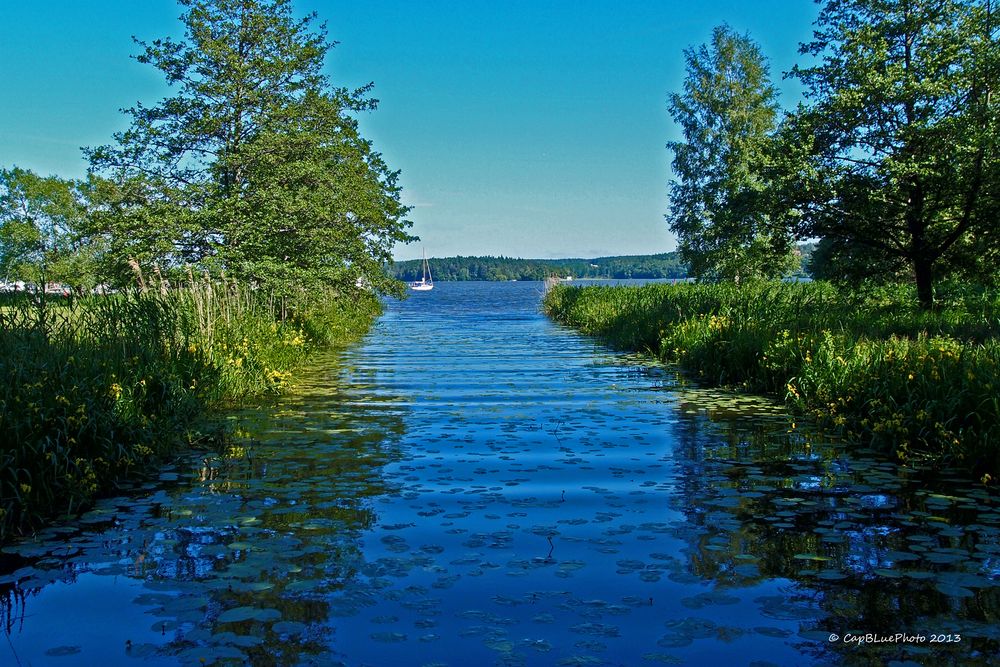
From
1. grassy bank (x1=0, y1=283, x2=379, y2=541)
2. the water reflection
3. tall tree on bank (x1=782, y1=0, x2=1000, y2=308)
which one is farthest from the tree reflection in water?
tall tree on bank (x1=782, y1=0, x2=1000, y2=308)

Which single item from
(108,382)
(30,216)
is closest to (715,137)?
(108,382)

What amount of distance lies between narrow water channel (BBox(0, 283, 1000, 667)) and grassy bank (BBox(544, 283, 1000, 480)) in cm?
71

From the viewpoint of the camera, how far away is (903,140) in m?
17.7

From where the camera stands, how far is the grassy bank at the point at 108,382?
700cm

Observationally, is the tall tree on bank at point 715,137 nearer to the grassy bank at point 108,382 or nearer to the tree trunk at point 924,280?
the tree trunk at point 924,280

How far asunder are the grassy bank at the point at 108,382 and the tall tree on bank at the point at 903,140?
12644mm

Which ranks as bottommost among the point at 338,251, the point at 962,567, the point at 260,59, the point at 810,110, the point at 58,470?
the point at 962,567

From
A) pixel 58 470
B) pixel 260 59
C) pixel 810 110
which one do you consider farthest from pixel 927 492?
pixel 260 59

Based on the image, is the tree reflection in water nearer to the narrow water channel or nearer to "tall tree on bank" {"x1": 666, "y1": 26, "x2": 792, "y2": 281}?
the narrow water channel

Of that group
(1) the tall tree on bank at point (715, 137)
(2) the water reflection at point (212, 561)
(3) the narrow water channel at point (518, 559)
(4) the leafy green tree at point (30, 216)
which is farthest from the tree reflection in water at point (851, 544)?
(4) the leafy green tree at point (30, 216)

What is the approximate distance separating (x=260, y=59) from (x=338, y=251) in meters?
5.33

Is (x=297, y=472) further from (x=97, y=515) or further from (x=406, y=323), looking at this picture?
(x=406, y=323)

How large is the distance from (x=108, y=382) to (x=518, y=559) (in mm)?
5411

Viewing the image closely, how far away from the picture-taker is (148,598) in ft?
A: 16.5
